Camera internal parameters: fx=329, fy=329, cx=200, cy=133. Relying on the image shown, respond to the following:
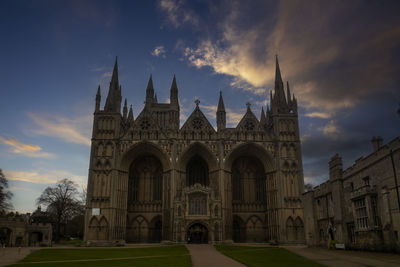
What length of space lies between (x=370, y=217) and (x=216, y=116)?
3071 cm

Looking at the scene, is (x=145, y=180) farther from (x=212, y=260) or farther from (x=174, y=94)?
(x=212, y=260)

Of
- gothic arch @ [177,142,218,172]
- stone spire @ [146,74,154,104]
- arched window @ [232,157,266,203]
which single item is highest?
stone spire @ [146,74,154,104]

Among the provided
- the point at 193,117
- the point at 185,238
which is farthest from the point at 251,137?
the point at 185,238

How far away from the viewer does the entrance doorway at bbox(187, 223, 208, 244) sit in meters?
46.8

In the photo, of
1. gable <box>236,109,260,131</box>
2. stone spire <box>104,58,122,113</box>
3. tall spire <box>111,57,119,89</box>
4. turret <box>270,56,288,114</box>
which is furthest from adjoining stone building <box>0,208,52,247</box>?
turret <box>270,56,288,114</box>

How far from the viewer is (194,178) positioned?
53.8m

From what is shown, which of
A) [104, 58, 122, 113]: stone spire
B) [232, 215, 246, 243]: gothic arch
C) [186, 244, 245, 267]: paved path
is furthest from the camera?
[104, 58, 122, 113]: stone spire

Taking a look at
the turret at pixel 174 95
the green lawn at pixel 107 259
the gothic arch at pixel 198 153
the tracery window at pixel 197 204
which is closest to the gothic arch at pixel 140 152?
the gothic arch at pixel 198 153

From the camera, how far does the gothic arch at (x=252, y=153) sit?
1971 inches

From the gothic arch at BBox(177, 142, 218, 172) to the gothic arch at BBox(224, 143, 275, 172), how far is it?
2119mm

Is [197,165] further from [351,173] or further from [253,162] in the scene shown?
[351,173]

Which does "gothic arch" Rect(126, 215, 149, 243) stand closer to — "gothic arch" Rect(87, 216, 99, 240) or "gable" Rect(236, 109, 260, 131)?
"gothic arch" Rect(87, 216, 99, 240)

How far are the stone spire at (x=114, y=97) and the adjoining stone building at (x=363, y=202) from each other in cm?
3246

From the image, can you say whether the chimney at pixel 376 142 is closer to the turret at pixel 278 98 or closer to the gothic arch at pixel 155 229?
the turret at pixel 278 98
